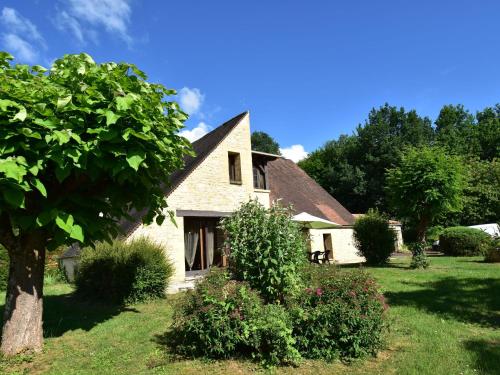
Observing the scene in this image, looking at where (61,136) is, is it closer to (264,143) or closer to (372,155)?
(372,155)

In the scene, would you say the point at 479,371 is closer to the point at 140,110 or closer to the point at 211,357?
the point at 211,357

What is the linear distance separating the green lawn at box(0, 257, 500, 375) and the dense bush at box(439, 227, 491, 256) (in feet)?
48.4

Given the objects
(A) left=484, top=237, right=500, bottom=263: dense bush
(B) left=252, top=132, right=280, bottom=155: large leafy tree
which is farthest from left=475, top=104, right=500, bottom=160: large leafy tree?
(A) left=484, top=237, right=500, bottom=263: dense bush

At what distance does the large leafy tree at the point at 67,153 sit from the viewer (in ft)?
16.5

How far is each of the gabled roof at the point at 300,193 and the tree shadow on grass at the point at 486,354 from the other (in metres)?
16.5

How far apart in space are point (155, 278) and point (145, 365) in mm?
4811

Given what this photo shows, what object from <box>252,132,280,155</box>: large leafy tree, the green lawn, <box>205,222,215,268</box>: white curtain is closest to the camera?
the green lawn

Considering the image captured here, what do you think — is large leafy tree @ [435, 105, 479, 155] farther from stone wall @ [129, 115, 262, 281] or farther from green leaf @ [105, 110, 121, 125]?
green leaf @ [105, 110, 121, 125]

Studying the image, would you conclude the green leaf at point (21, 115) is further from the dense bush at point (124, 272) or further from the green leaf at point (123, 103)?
the dense bush at point (124, 272)

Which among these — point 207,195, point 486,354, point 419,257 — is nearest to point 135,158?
point 486,354

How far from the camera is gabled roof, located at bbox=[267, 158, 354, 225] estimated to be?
78.0 ft

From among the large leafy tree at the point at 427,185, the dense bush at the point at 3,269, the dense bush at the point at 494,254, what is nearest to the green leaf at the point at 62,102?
the dense bush at the point at 3,269

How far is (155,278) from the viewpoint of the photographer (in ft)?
33.8

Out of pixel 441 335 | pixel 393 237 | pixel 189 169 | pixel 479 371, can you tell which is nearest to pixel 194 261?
pixel 189 169
